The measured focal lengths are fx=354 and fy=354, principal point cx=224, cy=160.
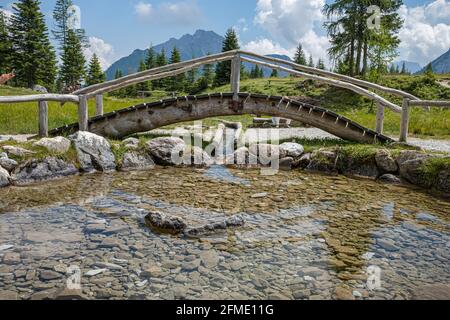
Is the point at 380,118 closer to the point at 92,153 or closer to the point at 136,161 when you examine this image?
the point at 136,161

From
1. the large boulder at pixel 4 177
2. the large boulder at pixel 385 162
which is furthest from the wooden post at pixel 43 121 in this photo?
the large boulder at pixel 385 162

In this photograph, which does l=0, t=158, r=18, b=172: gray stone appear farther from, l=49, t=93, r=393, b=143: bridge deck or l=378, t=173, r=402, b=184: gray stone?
l=378, t=173, r=402, b=184: gray stone

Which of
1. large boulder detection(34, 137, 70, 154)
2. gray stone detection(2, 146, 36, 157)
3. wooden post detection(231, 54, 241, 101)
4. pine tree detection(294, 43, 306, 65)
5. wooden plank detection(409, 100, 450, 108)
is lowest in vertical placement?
gray stone detection(2, 146, 36, 157)

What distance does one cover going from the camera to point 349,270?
Answer: 362 centimetres

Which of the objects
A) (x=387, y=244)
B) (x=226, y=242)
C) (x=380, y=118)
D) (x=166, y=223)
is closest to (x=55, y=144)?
(x=166, y=223)

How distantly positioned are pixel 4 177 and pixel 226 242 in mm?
4598

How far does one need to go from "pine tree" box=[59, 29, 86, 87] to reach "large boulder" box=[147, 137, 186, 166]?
4944 centimetres

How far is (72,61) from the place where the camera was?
5388 centimetres

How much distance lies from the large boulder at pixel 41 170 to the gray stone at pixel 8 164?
0.32 ft

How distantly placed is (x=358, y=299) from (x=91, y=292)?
2.32 metres

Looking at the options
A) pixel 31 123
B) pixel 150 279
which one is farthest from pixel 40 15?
pixel 150 279

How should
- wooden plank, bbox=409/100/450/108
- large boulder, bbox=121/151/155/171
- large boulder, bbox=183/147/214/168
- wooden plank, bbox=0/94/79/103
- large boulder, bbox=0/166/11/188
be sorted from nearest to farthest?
1. large boulder, bbox=0/166/11/188
2. wooden plank, bbox=0/94/79/103
3. large boulder, bbox=121/151/155/171
4. wooden plank, bbox=409/100/450/108
5. large boulder, bbox=183/147/214/168

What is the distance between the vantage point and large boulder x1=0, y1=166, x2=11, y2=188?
635 cm

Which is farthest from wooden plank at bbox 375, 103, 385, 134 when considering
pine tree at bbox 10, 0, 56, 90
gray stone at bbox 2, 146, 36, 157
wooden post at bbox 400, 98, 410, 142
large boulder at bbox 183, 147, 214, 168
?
pine tree at bbox 10, 0, 56, 90
